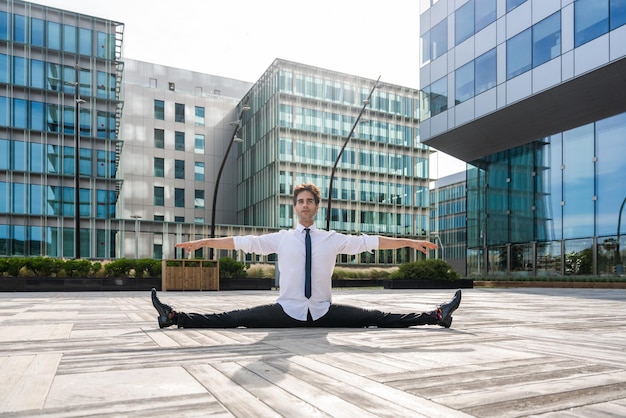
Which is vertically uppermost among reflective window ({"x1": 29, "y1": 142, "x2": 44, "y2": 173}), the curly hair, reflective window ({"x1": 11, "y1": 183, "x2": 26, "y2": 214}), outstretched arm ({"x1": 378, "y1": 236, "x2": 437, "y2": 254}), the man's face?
reflective window ({"x1": 29, "y1": 142, "x2": 44, "y2": 173})

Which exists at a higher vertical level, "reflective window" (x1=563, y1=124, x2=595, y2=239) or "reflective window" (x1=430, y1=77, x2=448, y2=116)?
"reflective window" (x1=430, y1=77, x2=448, y2=116)

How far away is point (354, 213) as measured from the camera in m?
55.9

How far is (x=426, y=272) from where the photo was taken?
28438 mm

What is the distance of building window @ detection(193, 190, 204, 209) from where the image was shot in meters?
58.9

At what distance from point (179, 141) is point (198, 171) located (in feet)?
12.7

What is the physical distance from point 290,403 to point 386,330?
12.2 feet

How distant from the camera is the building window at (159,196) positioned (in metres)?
57.1

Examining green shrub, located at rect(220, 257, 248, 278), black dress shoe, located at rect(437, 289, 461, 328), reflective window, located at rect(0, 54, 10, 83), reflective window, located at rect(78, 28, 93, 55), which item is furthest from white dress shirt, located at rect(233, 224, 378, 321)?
reflective window, located at rect(78, 28, 93, 55)

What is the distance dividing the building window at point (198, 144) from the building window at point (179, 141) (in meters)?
1.37

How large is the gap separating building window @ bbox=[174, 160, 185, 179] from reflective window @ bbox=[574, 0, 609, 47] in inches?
1704

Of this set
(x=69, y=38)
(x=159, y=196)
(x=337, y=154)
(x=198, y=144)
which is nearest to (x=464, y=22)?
(x=337, y=154)

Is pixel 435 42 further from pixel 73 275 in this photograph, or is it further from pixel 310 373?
pixel 310 373

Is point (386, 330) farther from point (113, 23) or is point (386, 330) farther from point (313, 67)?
point (313, 67)

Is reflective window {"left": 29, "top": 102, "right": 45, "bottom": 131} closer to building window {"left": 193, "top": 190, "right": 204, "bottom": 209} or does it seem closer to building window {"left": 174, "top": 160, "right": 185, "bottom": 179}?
building window {"left": 174, "top": 160, "right": 185, "bottom": 179}
